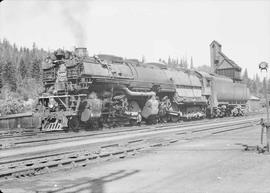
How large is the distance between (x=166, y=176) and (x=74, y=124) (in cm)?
1439

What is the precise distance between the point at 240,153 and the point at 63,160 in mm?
5476

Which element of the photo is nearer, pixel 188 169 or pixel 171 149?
pixel 188 169

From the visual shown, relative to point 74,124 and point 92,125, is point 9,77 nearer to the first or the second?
point 74,124

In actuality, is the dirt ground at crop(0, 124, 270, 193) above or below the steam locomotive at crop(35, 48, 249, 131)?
below

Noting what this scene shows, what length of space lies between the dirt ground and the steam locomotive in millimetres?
9934

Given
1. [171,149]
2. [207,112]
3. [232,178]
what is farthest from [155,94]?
[232,178]

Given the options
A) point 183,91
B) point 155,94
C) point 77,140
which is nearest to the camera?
point 77,140

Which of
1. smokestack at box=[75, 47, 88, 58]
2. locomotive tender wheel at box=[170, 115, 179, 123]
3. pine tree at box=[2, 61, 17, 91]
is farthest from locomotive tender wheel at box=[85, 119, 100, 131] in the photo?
pine tree at box=[2, 61, 17, 91]

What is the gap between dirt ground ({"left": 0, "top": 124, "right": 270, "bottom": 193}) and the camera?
6.96 m

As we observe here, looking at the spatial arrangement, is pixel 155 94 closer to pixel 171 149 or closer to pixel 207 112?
pixel 207 112

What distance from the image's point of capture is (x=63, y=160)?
981 centimetres

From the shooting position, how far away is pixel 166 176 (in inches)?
319

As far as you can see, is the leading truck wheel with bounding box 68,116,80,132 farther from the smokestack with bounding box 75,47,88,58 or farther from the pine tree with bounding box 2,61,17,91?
the pine tree with bounding box 2,61,17,91

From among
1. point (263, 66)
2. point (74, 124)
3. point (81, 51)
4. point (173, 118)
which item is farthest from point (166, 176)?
point (173, 118)
